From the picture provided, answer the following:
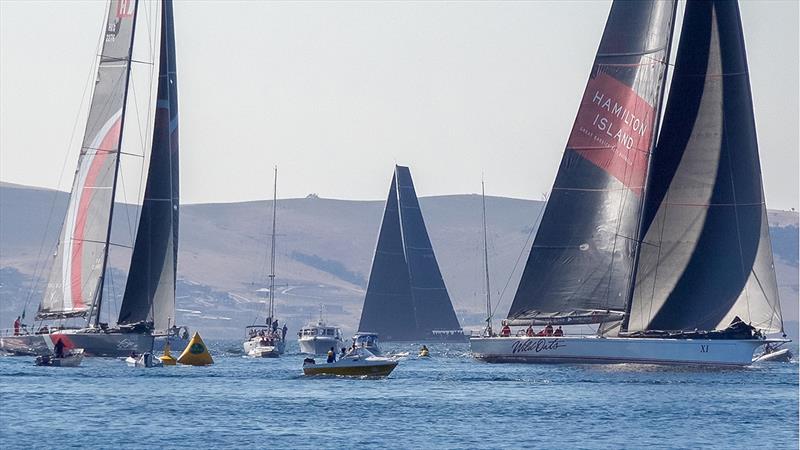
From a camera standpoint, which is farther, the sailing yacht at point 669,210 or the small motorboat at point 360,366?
the small motorboat at point 360,366

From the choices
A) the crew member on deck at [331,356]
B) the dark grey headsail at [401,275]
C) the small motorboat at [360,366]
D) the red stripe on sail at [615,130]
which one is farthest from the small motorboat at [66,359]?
the dark grey headsail at [401,275]

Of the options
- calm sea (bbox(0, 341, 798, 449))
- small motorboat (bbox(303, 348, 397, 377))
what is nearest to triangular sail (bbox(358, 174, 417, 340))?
calm sea (bbox(0, 341, 798, 449))

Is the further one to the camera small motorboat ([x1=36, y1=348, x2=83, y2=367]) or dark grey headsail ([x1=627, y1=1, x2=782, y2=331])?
small motorboat ([x1=36, y1=348, x2=83, y2=367])

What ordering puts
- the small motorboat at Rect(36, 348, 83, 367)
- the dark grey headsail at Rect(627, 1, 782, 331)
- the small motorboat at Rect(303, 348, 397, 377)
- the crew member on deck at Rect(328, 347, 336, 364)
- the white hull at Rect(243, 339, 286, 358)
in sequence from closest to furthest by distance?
1. the dark grey headsail at Rect(627, 1, 782, 331)
2. the crew member on deck at Rect(328, 347, 336, 364)
3. the small motorboat at Rect(303, 348, 397, 377)
4. the small motorboat at Rect(36, 348, 83, 367)
5. the white hull at Rect(243, 339, 286, 358)

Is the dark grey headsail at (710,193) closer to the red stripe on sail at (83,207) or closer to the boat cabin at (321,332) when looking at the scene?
the red stripe on sail at (83,207)

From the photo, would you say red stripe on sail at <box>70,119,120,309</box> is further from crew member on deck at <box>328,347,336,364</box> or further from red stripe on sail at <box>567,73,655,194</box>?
red stripe on sail at <box>567,73,655,194</box>

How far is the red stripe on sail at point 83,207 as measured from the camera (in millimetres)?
80688

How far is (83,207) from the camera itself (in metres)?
81.4

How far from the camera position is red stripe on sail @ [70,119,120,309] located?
80.7 meters

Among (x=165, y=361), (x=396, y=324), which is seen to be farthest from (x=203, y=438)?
(x=396, y=324)

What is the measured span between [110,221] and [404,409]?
30.2m

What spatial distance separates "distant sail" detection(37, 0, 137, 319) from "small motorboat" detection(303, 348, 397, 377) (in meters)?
15.9

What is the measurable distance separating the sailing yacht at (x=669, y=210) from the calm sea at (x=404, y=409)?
174 cm

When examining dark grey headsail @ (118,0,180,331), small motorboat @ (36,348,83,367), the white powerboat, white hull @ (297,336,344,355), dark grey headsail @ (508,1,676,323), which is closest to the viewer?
dark grey headsail @ (508,1,676,323)
